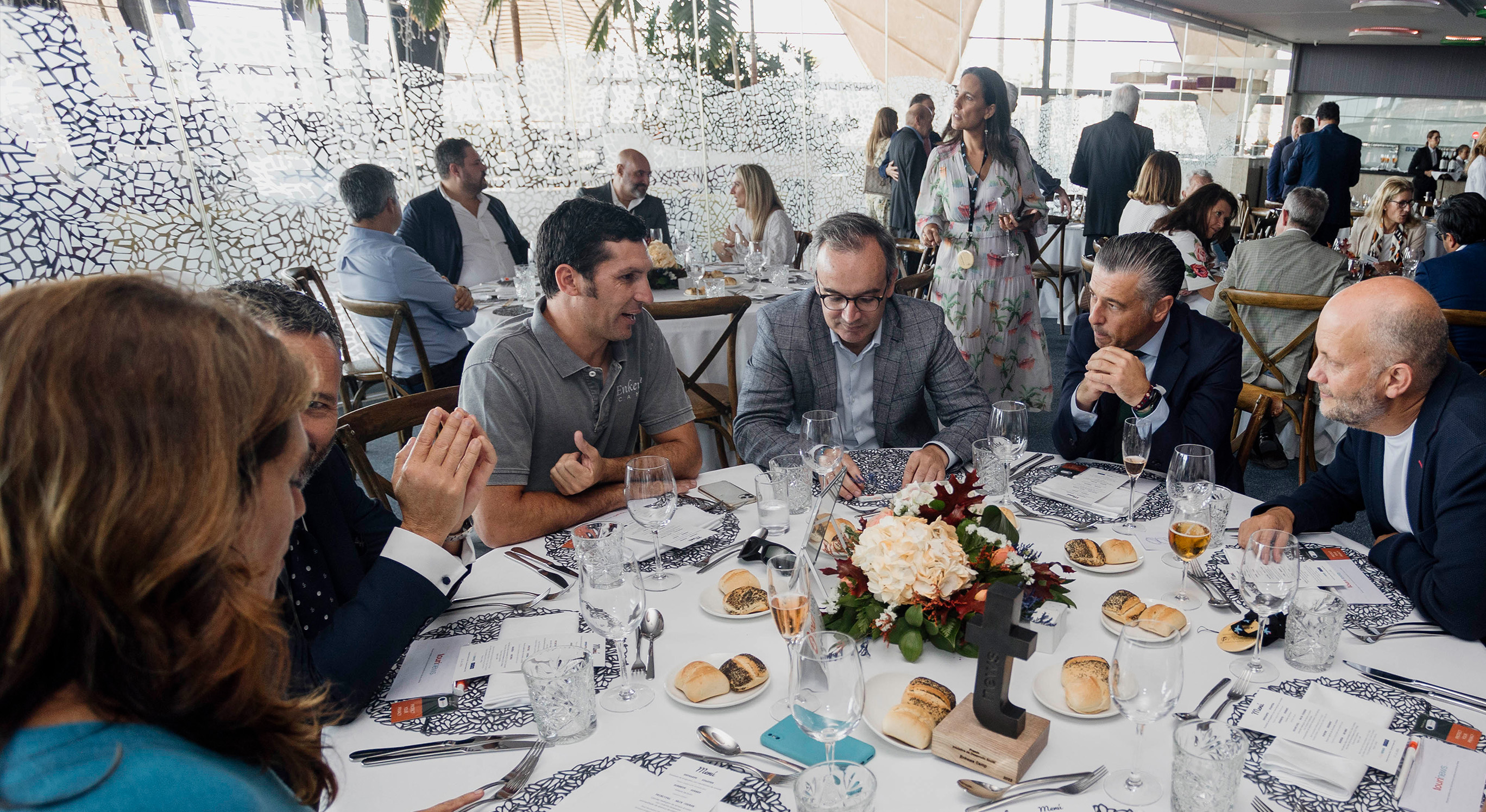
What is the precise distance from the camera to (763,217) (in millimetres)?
6051

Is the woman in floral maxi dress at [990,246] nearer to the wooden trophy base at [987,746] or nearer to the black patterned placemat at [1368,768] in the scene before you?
the black patterned placemat at [1368,768]

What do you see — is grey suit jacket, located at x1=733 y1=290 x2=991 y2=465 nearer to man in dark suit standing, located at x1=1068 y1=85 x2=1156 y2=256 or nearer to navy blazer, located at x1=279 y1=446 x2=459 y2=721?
navy blazer, located at x1=279 y1=446 x2=459 y2=721

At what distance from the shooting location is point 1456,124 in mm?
15883

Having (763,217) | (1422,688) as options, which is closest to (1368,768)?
(1422,688)

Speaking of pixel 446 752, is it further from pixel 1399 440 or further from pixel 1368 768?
pixel 1399 440

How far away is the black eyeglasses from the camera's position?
251 cm

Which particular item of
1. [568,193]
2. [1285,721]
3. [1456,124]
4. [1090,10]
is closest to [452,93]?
[568,193]

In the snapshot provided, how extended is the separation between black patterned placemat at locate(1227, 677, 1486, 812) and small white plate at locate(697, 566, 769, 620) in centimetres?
76

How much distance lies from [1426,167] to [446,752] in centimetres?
1550

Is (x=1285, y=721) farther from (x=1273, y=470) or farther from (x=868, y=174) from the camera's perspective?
(x=868, y=174)

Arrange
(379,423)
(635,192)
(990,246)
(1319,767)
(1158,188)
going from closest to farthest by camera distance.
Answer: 1. (1319,767)
2. (379,423)
3. (990,246)
4. (1158,188)
5. (635,192)

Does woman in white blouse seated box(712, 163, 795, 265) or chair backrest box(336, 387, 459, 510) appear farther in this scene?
woman in white blouse seated box(712, 163, 795, 265)

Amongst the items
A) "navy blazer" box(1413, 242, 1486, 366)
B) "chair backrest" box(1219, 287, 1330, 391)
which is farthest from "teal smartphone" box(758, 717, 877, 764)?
"navy blazer" box(1413, 242, 1486, 366)

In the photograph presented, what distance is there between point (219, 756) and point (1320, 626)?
1.49 m
